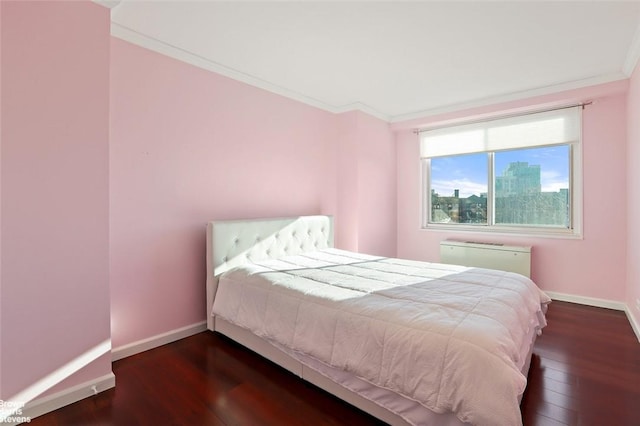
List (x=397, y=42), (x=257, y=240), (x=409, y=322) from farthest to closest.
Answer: (x=257, y=240)
(x=397, y=42)
(x=409, y=322)

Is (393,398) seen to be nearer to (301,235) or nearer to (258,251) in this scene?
(258,251)

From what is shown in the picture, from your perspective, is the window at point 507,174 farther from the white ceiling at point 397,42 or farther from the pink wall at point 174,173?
the pink wall at point 174,173

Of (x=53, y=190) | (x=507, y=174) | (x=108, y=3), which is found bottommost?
(x=53, y=190)

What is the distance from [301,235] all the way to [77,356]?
7.18 ft

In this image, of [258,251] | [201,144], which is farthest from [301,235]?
[201,144]

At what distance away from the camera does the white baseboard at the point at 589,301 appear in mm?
3406

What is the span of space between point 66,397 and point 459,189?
478cm

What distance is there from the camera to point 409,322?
1.60 metres

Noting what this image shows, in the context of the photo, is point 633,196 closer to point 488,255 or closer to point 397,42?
point 488,255

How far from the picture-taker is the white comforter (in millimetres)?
1334

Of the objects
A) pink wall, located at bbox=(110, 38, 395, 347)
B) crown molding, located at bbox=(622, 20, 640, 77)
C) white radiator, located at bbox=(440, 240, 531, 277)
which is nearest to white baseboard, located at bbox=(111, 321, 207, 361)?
pink wall, located at bbox=(110, 38, 395, 347)

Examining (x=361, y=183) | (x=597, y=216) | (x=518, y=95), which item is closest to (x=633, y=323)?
(x=597, y=216)

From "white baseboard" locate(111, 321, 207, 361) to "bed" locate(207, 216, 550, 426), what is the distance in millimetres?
160

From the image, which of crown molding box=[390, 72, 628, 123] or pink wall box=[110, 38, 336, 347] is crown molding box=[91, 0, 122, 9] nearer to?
pink wall box=[110, 38, 336, 347]
